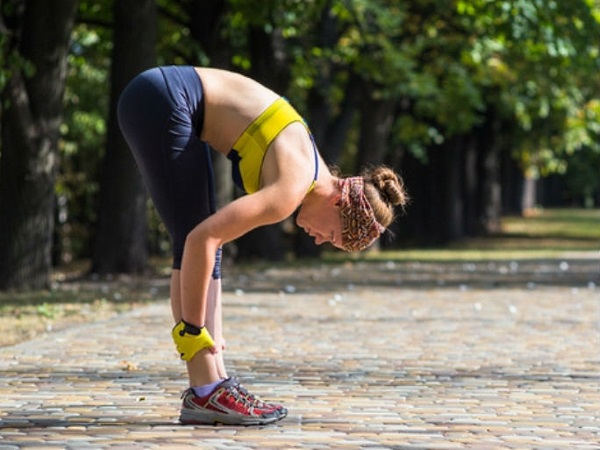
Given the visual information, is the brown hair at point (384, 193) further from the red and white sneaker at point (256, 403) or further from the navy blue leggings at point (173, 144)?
the red and white sneaker at point (256, 403)

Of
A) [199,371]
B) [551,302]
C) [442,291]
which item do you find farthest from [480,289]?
[199,371]

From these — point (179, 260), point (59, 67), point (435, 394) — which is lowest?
point (435, 394)

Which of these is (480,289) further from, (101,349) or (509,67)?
(509,67)

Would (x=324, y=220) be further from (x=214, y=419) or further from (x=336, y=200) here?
(x=214, y=419)

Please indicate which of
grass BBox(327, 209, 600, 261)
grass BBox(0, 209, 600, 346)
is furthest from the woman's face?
grass BBox(327, 209, 600, 261)

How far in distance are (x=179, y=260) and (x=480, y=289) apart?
13.7 metres

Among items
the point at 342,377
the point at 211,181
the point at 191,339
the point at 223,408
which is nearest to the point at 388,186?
the point at 211,181

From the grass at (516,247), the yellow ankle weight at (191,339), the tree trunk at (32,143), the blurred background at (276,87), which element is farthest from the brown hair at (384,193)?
the grass at (516,247)

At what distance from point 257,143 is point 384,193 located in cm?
64

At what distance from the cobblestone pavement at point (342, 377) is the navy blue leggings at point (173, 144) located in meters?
0.92

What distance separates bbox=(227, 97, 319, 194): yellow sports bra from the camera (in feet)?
20.5

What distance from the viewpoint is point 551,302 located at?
17.4 metres

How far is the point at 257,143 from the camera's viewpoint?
6.27 m

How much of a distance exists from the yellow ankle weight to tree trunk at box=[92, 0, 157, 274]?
44.6 feet
